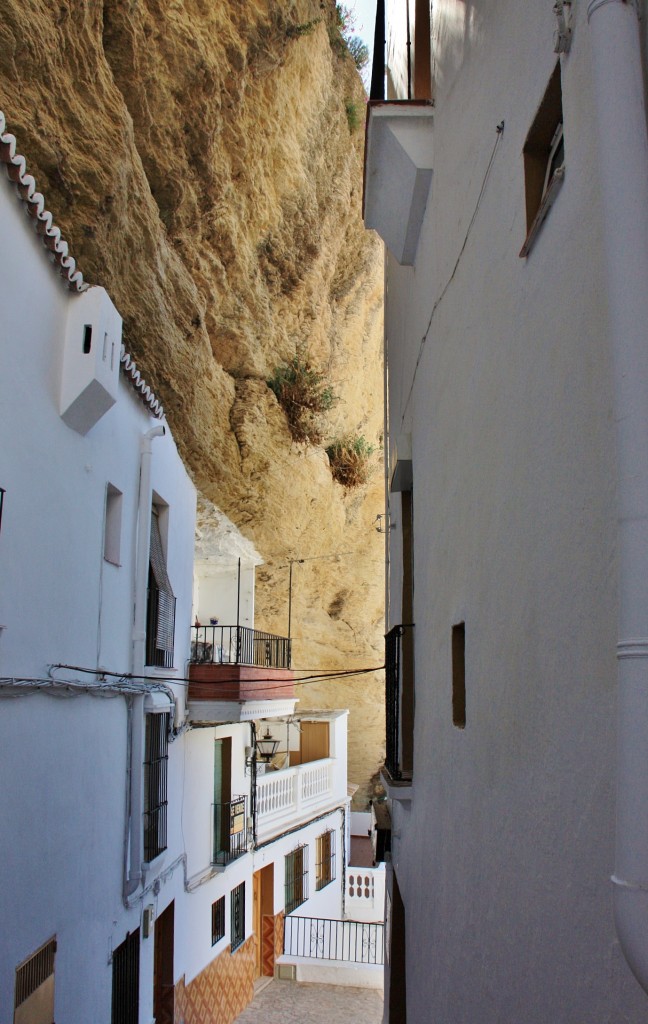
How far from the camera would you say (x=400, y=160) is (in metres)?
5.27

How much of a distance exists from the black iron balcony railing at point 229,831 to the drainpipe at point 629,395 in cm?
1281

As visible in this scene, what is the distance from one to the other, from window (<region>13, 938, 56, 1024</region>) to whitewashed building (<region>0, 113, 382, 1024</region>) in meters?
0.02

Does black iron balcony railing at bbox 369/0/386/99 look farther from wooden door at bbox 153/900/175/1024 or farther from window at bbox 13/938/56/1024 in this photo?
wooden door at bbox 153/900/175/1024

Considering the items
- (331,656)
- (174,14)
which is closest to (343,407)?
(331,656)

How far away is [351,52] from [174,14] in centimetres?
925

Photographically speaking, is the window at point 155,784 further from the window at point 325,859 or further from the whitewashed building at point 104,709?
the window at point 325,859

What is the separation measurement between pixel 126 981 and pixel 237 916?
221 inches

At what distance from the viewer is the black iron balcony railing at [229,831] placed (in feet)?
44.2

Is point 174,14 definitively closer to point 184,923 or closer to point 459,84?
point 459,84

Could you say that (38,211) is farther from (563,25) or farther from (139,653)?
(139,653)

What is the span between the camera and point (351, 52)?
2000cm

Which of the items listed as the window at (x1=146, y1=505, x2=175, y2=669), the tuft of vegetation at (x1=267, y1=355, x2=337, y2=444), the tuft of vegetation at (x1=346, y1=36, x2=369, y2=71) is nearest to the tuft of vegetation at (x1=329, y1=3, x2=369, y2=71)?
the tuft of vegetation at (x1=346, y1=36, x2=369, y2=71)

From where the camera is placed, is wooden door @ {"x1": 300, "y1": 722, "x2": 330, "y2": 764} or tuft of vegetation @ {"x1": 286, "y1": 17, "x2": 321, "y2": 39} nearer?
tuft of vegetation @ {"x1": 286, "y1": 17, "x2": 321, "y2": 39}

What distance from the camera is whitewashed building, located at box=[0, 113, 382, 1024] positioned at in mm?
6086
